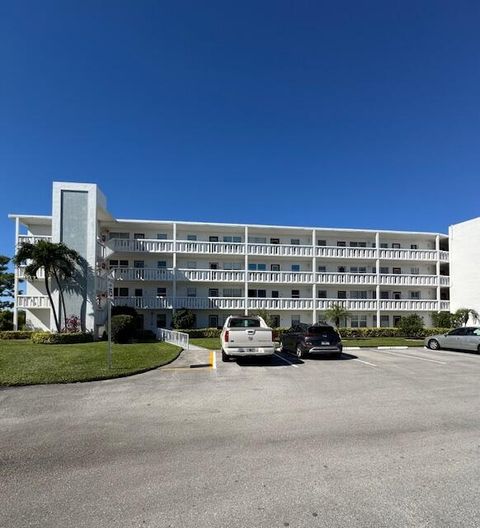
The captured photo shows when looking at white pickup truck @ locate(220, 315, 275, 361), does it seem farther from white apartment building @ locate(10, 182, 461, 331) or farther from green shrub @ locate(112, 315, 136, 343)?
white apartment building @ locate(10, 182, 461, 331)

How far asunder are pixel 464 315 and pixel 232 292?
20.4m

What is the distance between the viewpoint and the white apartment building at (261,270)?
3153 centimetres

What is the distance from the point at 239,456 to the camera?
5.20 meters

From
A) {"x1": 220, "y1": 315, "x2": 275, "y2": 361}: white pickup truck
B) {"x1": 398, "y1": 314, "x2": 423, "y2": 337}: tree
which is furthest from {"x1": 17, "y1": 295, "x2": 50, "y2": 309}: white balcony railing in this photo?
{"x1": 398, "y1": 314, "x2": 423, "y2": 337}: tree

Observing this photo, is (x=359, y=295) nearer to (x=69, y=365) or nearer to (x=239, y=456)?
(x=69, y=365)

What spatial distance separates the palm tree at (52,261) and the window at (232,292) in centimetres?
1310

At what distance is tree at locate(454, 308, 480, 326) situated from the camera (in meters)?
33.6

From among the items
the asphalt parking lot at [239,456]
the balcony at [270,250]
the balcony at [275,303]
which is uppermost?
the balcony at [270,250]

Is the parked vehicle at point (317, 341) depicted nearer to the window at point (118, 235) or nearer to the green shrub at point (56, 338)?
the green shrub at point (56, 338)

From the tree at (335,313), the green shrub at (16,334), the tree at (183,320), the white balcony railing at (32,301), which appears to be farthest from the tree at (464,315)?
the green shrub at (16,334)

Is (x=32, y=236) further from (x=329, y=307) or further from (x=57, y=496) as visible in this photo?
(x=57, y=496)

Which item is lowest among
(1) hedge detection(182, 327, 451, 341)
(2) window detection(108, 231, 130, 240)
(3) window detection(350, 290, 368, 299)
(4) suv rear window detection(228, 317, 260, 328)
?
(1) hedge detection(182, 327, 451, 341)

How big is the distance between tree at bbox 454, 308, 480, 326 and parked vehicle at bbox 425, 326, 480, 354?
13.9 m

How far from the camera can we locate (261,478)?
4.49m
